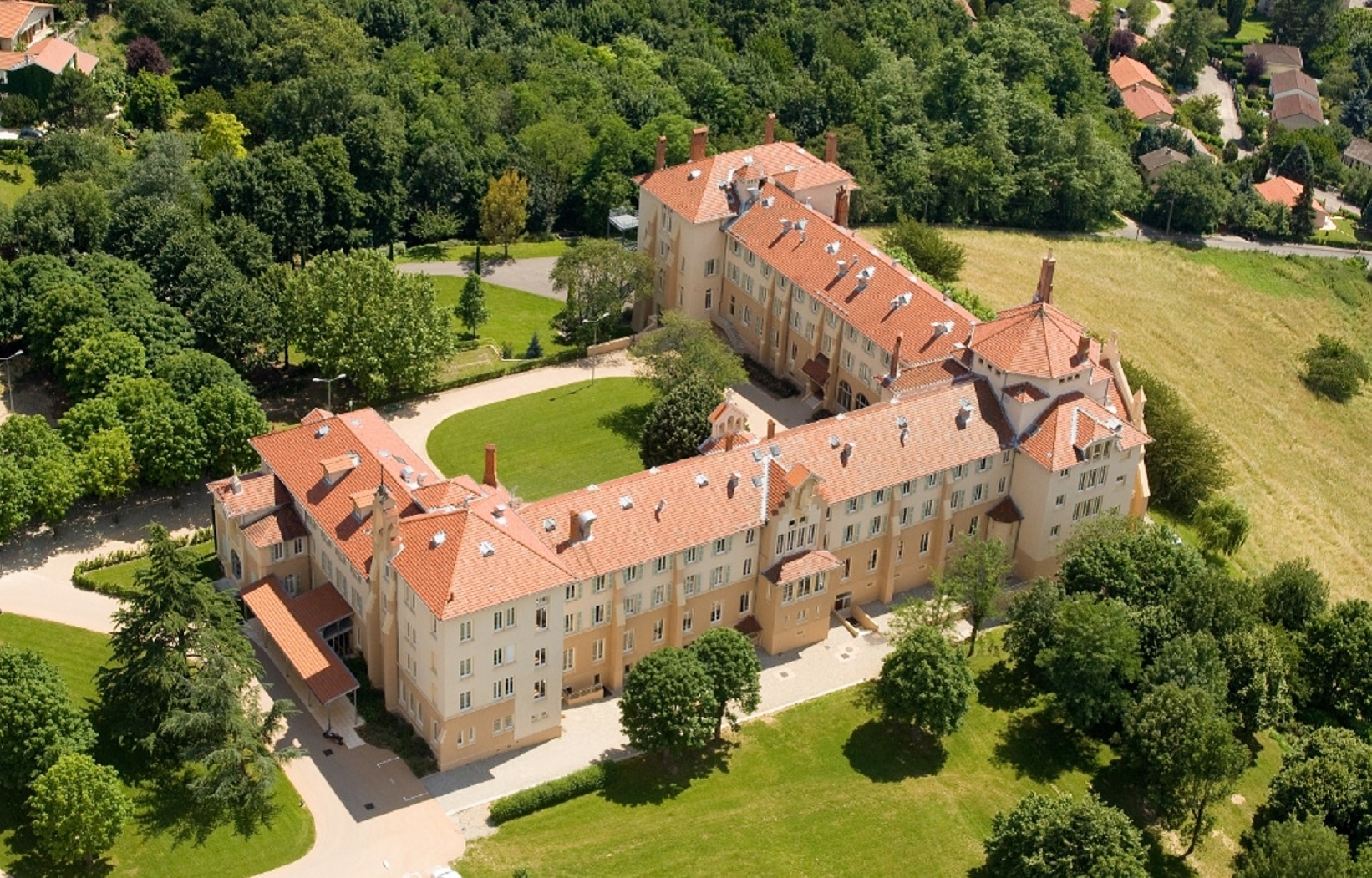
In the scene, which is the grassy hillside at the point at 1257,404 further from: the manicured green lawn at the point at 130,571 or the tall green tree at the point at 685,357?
the manicured green lawn at the point at 130,571

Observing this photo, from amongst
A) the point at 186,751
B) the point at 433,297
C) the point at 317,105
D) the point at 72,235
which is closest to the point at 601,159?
the point at 317,105

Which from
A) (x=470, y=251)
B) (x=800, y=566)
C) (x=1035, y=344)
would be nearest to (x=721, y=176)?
(x=470, y=251)

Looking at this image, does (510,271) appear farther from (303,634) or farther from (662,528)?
(303,634)

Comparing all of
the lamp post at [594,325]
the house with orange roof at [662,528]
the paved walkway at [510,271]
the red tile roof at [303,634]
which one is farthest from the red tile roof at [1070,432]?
the paved walkway at [510,271]

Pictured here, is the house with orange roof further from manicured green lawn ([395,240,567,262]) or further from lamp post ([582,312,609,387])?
manicured green lawn ([395,240,567,262])

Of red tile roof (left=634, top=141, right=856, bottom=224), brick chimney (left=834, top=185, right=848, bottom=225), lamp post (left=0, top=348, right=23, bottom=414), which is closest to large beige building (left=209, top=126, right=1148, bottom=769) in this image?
brick chimney (left=834, top=185, right=848, bottom=225)

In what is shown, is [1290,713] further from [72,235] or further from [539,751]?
[72,235]
